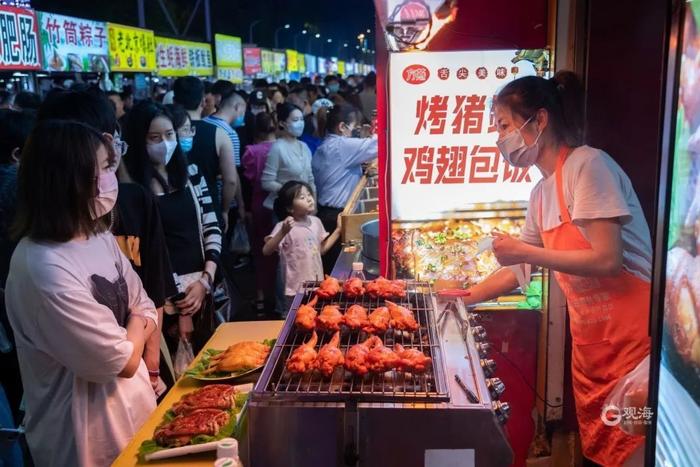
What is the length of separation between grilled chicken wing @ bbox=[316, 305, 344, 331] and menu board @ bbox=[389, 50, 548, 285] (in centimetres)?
105

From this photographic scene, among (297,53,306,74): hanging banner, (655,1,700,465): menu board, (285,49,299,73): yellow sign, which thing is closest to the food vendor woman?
(655,1,700,465): menu board

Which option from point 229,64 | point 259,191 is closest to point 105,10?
point 229,64

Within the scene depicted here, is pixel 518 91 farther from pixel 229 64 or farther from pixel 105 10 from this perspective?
pixel 229 64

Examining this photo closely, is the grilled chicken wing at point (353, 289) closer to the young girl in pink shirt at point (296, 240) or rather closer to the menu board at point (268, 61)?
the young girl in pink shirt at point (296, 240)

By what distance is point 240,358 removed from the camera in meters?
2.87

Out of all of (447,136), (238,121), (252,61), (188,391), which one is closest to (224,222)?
(238,121)

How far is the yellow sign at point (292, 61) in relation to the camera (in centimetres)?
3603

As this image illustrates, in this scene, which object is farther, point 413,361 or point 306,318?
point 306,318

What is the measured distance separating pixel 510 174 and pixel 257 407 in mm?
2152

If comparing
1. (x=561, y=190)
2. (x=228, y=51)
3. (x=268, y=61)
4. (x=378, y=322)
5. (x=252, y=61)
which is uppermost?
(x=268, y=61)

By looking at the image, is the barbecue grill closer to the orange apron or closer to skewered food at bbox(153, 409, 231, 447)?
skewered food at bbox(153, 409, 231, 447)

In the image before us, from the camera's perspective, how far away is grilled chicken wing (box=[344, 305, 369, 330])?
104 inches

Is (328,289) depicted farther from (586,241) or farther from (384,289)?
(586,241)

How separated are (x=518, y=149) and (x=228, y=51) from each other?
2180 centimetres
